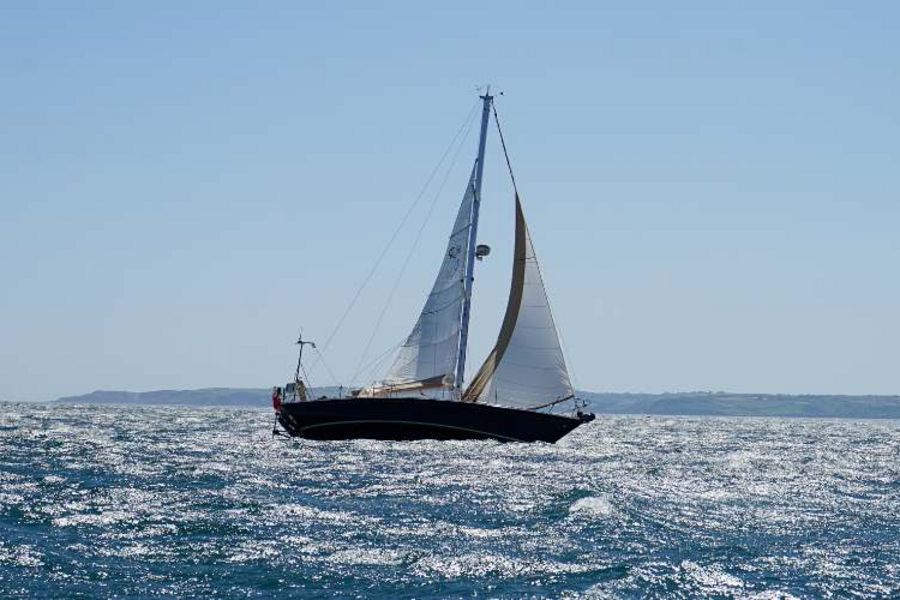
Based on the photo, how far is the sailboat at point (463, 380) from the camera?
57312 millimetres

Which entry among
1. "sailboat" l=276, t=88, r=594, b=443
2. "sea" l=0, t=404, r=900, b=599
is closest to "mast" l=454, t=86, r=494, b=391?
"sailboat" l=276, t=88, r=594, b=443

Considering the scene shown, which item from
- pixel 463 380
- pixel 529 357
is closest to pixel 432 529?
pixel 529 357

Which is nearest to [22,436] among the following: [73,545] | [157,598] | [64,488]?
[64,488]

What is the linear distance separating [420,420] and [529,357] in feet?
18.9

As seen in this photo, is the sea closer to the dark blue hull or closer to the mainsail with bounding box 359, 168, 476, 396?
the dark blue hull

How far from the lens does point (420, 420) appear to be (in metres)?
57.2

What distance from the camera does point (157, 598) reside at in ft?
64.1

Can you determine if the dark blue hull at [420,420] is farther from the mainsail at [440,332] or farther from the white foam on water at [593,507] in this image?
the white foam on water at [593,507]

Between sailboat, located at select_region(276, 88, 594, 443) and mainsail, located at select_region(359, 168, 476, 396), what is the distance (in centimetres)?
5

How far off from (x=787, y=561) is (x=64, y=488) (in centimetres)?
1923

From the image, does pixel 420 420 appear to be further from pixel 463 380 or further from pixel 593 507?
pixel 593 507

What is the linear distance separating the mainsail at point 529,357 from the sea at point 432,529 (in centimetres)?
1018

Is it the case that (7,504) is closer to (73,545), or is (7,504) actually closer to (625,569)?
(73,545)

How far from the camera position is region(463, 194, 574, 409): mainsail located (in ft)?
189
